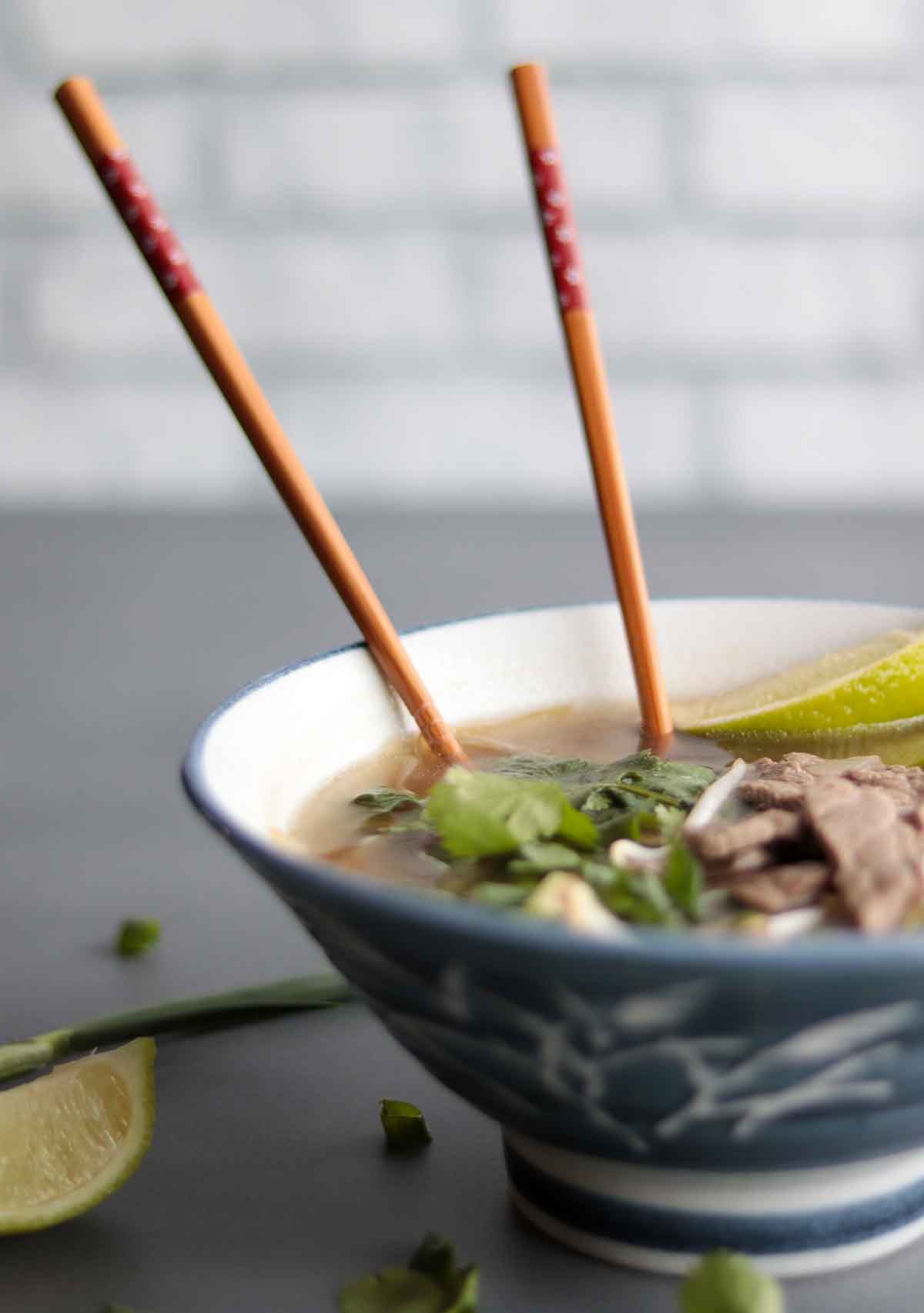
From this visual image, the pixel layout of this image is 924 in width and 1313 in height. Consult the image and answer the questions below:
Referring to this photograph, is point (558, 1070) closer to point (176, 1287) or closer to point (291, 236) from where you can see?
point (176, 1287)

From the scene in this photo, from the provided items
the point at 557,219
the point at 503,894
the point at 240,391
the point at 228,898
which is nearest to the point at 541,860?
the point at 503,894

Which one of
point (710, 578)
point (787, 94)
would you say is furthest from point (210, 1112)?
point (787, 94)

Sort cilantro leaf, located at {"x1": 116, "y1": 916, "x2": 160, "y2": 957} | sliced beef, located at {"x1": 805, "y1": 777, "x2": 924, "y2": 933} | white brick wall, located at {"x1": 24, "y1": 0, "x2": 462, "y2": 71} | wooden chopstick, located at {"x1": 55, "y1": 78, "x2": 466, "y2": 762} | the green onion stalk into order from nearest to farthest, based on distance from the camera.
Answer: sliced beef, located at {"x1": 805, "y1": 777, "x2": 924, "y2": 933}
wooden chopstick, located at {"x1": 55, "y1": 78, "x2": 466, "y2": 762}
the green onion stalk
cilantro leaf, located at {"x1": 116, "y1": 916, "x2": 160, "y2": 957}
white brick wall, located at {"x1": 24, "y1": 0, "x2": 462, "y2": 71}

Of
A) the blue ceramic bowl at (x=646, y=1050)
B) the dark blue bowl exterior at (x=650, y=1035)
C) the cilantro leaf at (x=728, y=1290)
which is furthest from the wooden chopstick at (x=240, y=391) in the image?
the cilantro leaf at (x=728, y=1290)

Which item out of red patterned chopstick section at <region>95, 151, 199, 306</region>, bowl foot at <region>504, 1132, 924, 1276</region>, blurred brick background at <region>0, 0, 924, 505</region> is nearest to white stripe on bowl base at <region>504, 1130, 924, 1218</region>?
bowl foot at <region>504, 1132, 924, 1276</region>

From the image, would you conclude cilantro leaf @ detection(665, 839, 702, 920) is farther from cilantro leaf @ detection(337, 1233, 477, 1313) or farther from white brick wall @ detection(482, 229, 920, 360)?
white brick wall @ detection(482, 229, 920, 360)

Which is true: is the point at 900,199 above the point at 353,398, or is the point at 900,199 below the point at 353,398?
above
